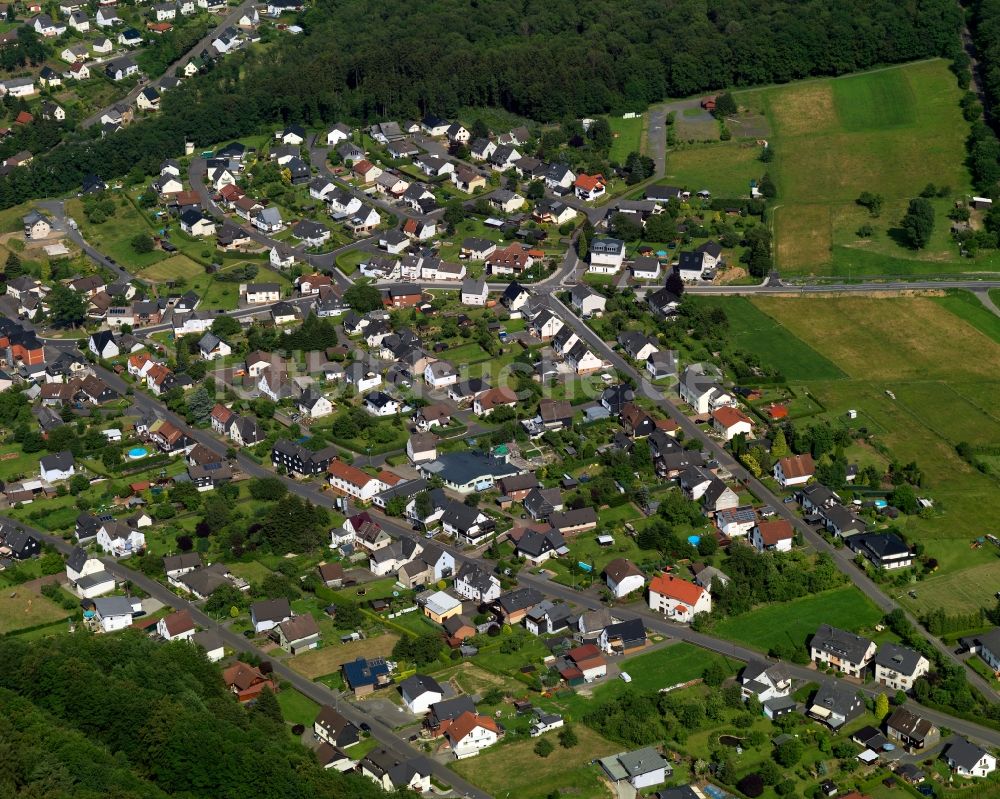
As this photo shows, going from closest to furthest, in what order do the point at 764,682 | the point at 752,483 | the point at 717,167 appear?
the point at 764,682 → the point at 752,483 → the point at 717,167

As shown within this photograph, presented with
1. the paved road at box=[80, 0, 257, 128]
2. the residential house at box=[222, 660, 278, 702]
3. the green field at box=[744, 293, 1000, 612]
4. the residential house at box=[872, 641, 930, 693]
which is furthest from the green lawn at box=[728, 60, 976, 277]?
the residential house at box=[222, 660, 278, 702]

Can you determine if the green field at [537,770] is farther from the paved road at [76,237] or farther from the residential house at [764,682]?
the paved road at [76,237]

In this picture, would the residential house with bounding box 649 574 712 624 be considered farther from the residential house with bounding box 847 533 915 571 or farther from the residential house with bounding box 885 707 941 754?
the residential house with bounding box 885 707 941 754

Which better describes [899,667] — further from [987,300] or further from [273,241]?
[273,241]

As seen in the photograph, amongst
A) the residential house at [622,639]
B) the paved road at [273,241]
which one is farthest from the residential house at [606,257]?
the residential house at [622,639]

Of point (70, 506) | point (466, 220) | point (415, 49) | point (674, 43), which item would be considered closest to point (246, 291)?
point (466, 220)

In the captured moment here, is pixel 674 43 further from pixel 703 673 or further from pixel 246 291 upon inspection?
pixel 703 673

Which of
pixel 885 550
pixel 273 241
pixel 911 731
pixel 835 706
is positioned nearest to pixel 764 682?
pixel 835 706
